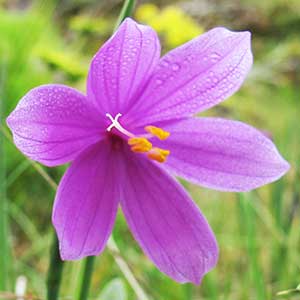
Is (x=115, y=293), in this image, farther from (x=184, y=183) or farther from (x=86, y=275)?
(x=184, y=183)

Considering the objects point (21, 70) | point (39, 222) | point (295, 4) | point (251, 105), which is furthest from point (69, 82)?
point (295, 4)

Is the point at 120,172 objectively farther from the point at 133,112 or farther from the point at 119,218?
the point at 119,218

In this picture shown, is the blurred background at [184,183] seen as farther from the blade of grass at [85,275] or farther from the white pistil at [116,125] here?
the white pistil at [116,125]

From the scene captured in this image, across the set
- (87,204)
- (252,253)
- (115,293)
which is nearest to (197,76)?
(87,204)

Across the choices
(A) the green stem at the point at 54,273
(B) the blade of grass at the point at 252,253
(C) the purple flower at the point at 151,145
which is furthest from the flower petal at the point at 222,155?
(B) the blade of grass at the point at 252,253

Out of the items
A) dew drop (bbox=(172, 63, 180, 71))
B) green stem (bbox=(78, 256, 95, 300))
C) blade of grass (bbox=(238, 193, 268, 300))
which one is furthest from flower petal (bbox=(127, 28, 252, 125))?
blade of grass (bbox=(238, 193, 268, 300))
